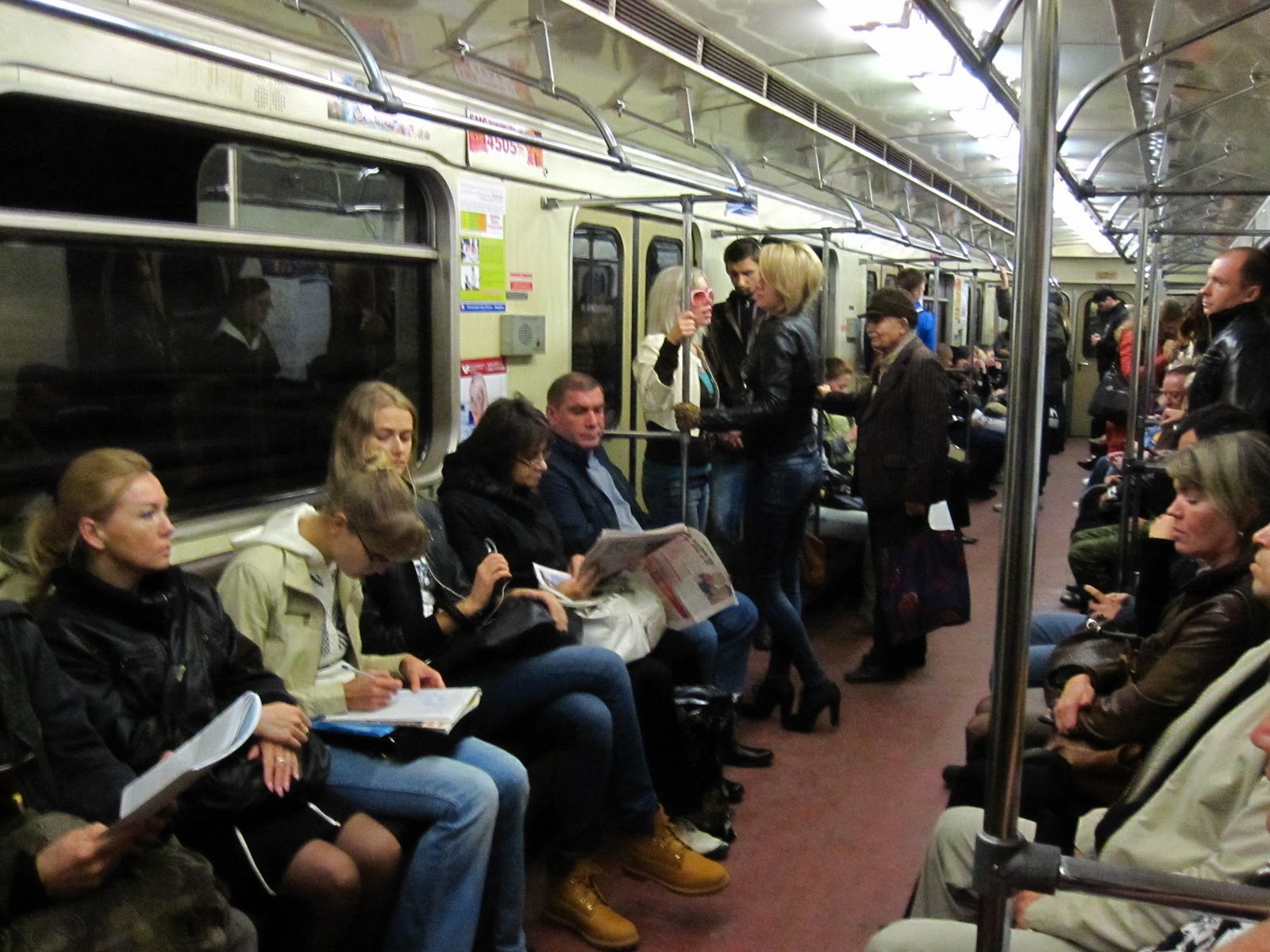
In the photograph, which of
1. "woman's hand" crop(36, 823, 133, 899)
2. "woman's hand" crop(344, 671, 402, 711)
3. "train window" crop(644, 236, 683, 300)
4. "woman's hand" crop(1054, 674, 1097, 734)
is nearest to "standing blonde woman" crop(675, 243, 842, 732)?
"train window" crop(644, 236, 683, 300)

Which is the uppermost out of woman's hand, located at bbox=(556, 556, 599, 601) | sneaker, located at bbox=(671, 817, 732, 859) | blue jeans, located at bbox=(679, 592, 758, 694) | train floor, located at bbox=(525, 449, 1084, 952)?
woman's hand, located at bbox=(556, 556, 599, 601)

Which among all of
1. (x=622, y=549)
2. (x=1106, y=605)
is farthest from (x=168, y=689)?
(x=1106, y=605)

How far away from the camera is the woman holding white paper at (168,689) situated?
6.83 ft

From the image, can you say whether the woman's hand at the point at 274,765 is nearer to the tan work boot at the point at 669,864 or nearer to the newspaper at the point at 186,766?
the newspaper at the point at 186,766

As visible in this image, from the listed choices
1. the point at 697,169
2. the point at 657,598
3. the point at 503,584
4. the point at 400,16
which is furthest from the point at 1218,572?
the point at 697,169

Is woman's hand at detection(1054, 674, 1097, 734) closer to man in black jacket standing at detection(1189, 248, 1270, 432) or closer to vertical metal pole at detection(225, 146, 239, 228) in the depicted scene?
man in black jacket standing at detection(1189, 248, 1270, 432)

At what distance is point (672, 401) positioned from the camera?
4547 millimetres

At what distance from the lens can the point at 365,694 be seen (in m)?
2.56

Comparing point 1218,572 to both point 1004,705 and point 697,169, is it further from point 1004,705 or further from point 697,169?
point 697,169

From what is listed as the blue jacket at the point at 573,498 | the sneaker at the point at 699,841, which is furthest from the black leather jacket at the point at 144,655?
the sneaker at the point at 699,841

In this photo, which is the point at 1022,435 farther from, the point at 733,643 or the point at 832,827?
the point at 733,643

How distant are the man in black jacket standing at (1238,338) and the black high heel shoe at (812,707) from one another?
1.79 meters

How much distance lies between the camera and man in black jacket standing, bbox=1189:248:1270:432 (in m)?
4.15

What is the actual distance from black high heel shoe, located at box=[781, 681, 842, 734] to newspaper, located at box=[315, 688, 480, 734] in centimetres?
200
